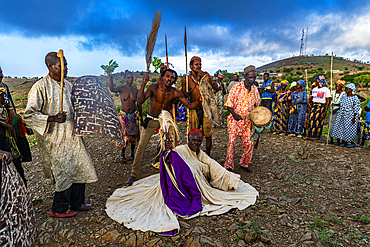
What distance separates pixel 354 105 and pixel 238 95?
4.56 m

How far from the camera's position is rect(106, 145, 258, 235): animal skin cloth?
3102 mm

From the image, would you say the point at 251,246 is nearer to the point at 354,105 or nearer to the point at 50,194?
the point at 50,194

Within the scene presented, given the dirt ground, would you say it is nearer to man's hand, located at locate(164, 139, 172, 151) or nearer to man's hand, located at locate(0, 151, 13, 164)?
man's hand, located at locate(164, 139, 172, 151)

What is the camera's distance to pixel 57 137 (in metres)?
2.93

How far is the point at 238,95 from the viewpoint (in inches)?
185

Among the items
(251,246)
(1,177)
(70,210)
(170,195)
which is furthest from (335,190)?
(1,177)

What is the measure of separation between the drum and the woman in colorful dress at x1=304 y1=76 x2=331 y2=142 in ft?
13.5

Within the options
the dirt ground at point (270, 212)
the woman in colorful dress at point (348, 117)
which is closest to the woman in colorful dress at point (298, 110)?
the woman in colorful dress at point (348, 117)

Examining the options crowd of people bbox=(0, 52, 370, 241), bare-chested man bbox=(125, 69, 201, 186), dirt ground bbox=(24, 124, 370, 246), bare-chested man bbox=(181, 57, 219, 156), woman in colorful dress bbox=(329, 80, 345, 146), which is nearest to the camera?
dirt ground bbox=(24, 124, 370, 246)

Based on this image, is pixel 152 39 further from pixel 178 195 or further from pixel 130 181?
pixel 178 195

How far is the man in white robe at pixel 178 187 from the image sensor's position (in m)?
3.05

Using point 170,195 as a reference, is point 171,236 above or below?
below

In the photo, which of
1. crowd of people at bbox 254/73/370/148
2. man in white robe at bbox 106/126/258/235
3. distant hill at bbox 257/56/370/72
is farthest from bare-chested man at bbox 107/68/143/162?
distant hill at bbox 257/56/370/72

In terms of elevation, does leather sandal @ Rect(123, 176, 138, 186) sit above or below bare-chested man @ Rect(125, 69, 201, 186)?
below
